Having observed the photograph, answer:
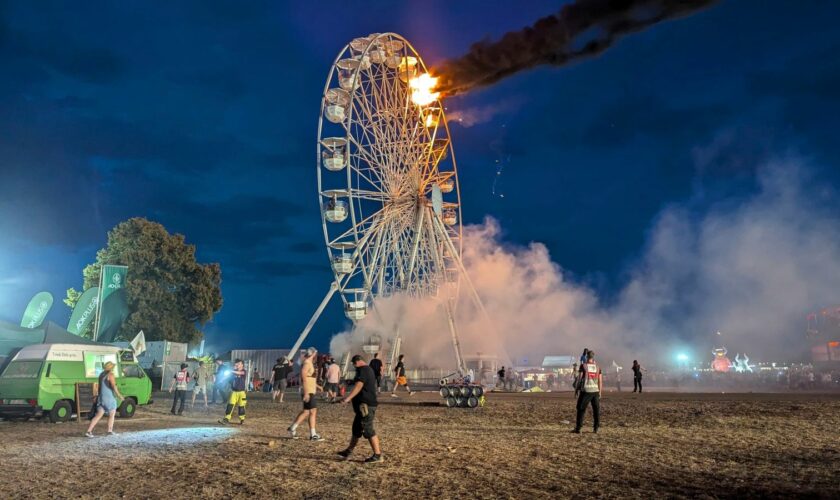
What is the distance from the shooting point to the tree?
45.4 m

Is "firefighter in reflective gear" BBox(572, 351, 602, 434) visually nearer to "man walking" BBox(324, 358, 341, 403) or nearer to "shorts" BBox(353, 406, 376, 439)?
"shorts" BBox(353, 406, 376, 439)

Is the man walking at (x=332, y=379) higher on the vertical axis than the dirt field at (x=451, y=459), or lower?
higher

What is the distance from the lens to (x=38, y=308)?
1462 inches

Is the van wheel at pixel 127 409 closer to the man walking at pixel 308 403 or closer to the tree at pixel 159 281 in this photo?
the man walking at pixel 308 403

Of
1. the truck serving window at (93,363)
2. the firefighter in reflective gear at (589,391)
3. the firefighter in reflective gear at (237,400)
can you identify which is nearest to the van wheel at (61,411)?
the truck serving window at (93,363)

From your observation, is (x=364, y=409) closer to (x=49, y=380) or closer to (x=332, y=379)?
(x=49, y=380)

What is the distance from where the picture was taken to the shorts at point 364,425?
9594 mm

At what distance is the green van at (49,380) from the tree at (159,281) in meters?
28.3

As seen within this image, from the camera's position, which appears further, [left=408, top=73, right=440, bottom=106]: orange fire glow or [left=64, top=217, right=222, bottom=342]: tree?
[left=64, top=217, right=222, bottom=342]: tree

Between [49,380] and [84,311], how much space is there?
2126cm

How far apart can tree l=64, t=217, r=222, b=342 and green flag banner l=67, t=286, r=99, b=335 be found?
8.83m

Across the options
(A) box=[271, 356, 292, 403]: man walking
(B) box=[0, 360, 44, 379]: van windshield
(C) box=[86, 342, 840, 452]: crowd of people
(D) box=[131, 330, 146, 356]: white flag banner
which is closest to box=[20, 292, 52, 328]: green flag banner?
(D) box=[131, 330, 146, 356]: white flag banner

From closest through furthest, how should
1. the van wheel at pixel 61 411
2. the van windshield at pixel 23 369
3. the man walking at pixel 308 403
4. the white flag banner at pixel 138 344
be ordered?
the man walking at pixel 308 403, the van wheel at pixel 61 411, the van windshield at pixel 23 369, the white flag banner at pixel 138 344

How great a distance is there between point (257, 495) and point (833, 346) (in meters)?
102
